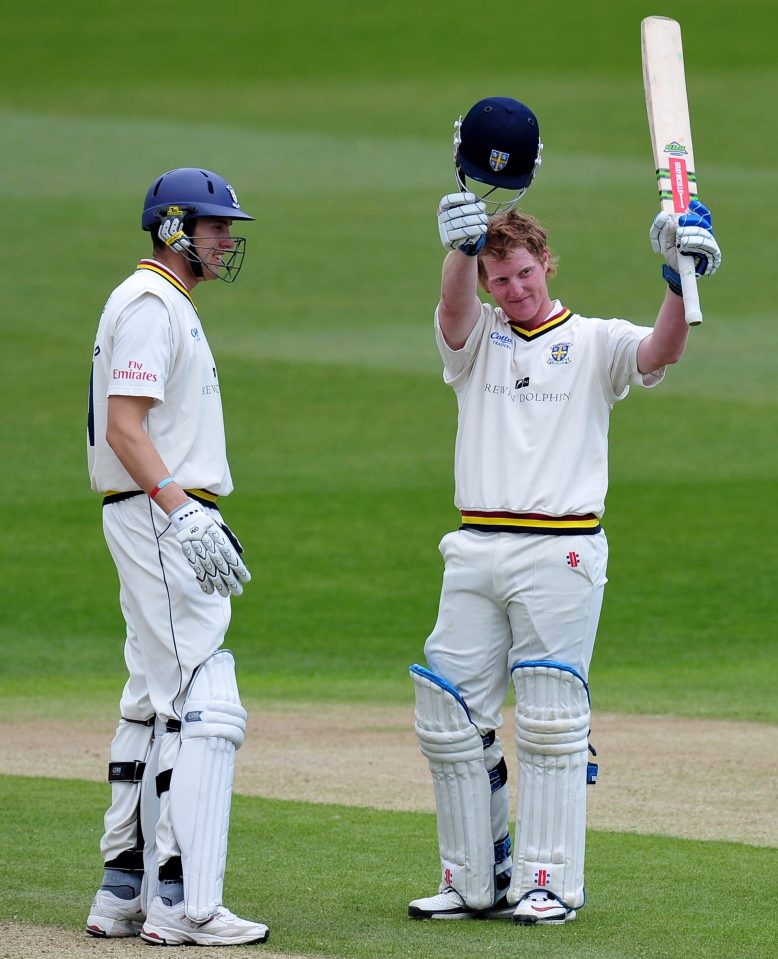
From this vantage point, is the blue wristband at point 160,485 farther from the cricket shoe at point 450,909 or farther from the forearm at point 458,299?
the cricket shoe at point 450,909

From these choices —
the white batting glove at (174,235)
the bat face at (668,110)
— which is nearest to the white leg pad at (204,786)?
the white batting glove at (174,235)

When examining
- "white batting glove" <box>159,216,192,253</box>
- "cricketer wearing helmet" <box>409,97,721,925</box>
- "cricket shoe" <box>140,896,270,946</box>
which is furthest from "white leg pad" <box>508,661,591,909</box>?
"white batting glove" <box>159,216,192,253</box>

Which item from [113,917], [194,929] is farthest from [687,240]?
[113,917]

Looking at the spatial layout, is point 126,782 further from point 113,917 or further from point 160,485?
point 160,485

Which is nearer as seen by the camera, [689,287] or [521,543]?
[689,287]

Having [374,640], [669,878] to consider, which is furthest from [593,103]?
[669,878]

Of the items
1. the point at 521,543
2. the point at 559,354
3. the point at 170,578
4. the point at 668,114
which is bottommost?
the point at 170,578

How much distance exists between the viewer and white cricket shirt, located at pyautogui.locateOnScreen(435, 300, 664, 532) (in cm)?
539

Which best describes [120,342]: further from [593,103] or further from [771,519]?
[593,103]

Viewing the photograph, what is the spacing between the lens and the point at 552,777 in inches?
210

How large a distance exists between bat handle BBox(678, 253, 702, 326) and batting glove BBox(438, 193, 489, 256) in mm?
598

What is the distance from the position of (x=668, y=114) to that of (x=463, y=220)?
3.17 feet

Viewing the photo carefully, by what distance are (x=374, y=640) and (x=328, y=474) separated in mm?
5003

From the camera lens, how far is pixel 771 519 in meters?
15.3
